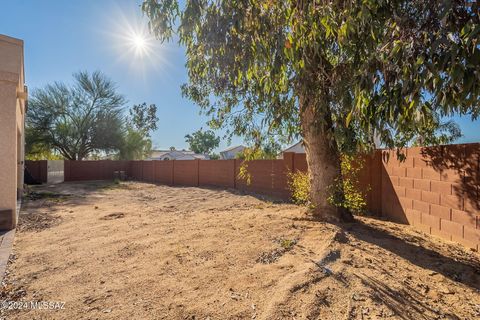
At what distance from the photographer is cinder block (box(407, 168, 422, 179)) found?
17.2 ft

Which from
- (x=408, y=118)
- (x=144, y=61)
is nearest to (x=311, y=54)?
(x=408, y=118)

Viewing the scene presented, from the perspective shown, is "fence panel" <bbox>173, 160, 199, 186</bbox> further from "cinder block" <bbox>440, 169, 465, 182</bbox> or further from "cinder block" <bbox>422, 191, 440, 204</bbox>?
"cinder block" <bbox>440, 169, 465, 182</bbox>

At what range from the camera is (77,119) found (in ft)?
71.3

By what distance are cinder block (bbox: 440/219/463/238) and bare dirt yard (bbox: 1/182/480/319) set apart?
9.0 inches

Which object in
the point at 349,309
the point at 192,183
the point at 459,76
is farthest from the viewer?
the point at 192,183

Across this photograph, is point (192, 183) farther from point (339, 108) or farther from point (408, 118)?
point (408, 118)

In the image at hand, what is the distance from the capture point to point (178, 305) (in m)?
2.72

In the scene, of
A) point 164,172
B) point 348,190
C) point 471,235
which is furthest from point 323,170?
point 164,172

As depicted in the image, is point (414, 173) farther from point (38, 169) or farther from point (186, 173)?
point (38, 169)

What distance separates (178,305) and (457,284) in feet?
9.55

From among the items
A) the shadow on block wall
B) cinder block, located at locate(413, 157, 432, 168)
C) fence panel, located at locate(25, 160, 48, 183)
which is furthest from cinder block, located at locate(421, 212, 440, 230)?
fence panel, located at locate(25, 160, 48, 183)

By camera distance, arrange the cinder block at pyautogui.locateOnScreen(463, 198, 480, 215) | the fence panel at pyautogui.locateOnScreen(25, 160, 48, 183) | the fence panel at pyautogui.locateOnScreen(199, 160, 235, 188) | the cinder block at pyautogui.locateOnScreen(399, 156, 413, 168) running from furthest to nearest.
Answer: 1. the fence panel at pyautogui.locateOnScreen(25, 160, 48, 183)
2. the fence panel at pyautogui.locateOnScreen(199, 160, 235, 188)
3. the cinder block at pyautogui.locateOnScreen(399, 156, 413, 168)
4. the cinder block at pyautogui.locateOnScreen(463, 198, 480, 215)

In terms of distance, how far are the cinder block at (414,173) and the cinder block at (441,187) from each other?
355 mm

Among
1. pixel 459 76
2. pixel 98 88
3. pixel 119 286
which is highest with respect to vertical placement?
pixel 98 88
